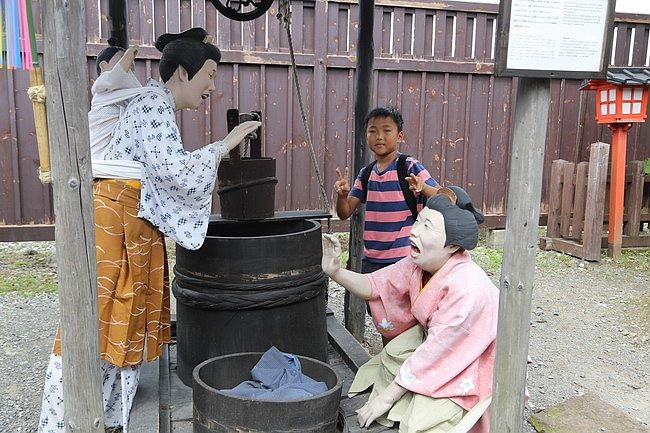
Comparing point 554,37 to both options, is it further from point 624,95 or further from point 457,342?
point 624,95

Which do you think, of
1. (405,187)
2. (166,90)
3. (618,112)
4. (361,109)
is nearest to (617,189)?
(618,112)

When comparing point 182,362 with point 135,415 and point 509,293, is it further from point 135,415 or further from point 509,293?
point 509,293

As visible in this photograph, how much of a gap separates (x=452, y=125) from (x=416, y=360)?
5034mm

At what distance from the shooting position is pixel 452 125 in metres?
6.85

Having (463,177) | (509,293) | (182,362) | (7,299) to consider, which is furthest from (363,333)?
(463,177)

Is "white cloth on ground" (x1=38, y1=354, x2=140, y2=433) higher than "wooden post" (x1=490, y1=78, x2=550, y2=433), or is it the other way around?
"wooden post" (x1=490, y1=78, x2=550, y2=433)

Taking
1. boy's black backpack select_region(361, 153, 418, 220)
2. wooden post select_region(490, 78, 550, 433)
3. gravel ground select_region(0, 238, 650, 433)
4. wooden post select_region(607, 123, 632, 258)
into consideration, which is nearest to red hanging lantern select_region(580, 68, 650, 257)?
wooden post select_region(607, 123, 632, 258)

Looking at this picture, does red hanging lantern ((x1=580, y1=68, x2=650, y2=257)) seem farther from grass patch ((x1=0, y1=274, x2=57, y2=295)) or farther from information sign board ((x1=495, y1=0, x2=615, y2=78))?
grass patch ((x1=0, y1=274, x2=57, y2=295))

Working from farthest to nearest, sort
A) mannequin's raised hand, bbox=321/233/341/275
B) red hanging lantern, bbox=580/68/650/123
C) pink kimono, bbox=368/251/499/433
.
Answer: red hanging lantern, bbox=580/68/650/123 → mannequin's raised hand, bbox=321/233/341/275 → pink kimono, bbox=368/251/499/433

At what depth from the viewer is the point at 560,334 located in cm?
442

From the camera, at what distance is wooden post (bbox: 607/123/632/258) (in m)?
6.32

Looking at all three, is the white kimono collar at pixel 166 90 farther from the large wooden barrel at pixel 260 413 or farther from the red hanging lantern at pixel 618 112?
the red hanging lantern at pixel 618 112

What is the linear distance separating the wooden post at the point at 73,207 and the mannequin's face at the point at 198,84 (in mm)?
737

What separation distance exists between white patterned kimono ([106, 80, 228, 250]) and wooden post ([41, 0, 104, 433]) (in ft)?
1.54
